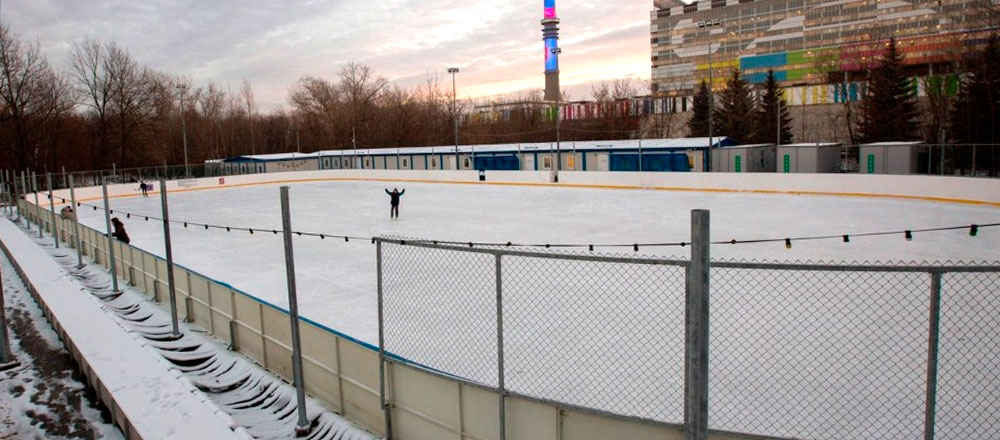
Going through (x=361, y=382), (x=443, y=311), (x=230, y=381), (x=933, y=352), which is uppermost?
(x=933, y=352)

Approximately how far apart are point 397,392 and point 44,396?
527 centimetres

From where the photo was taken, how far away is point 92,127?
6450 cm

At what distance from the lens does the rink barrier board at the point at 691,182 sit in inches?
900

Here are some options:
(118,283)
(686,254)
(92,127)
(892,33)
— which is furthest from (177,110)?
(892,33)

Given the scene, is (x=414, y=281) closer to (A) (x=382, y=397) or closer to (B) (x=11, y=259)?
(A) (x=382, y=397)

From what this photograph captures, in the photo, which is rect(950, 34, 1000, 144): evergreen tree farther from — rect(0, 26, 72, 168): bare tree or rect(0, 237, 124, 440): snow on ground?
rect(0, 26, 72, 168): bare tree

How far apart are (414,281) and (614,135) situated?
66.1 meters

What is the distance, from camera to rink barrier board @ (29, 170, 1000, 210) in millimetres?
22859

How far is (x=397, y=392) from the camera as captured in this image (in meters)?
6.05

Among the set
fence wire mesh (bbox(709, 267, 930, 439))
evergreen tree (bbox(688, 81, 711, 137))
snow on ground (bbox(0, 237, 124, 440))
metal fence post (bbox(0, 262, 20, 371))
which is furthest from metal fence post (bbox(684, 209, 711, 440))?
evergreen tree (bbox(688, 81, 711, 137))

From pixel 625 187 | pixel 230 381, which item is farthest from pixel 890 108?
pixel 230 381

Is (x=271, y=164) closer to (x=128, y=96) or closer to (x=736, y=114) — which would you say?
(x=128, y=96)

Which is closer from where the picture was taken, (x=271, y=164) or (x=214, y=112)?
(x=271, y=164)

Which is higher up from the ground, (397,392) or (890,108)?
(890,108)
